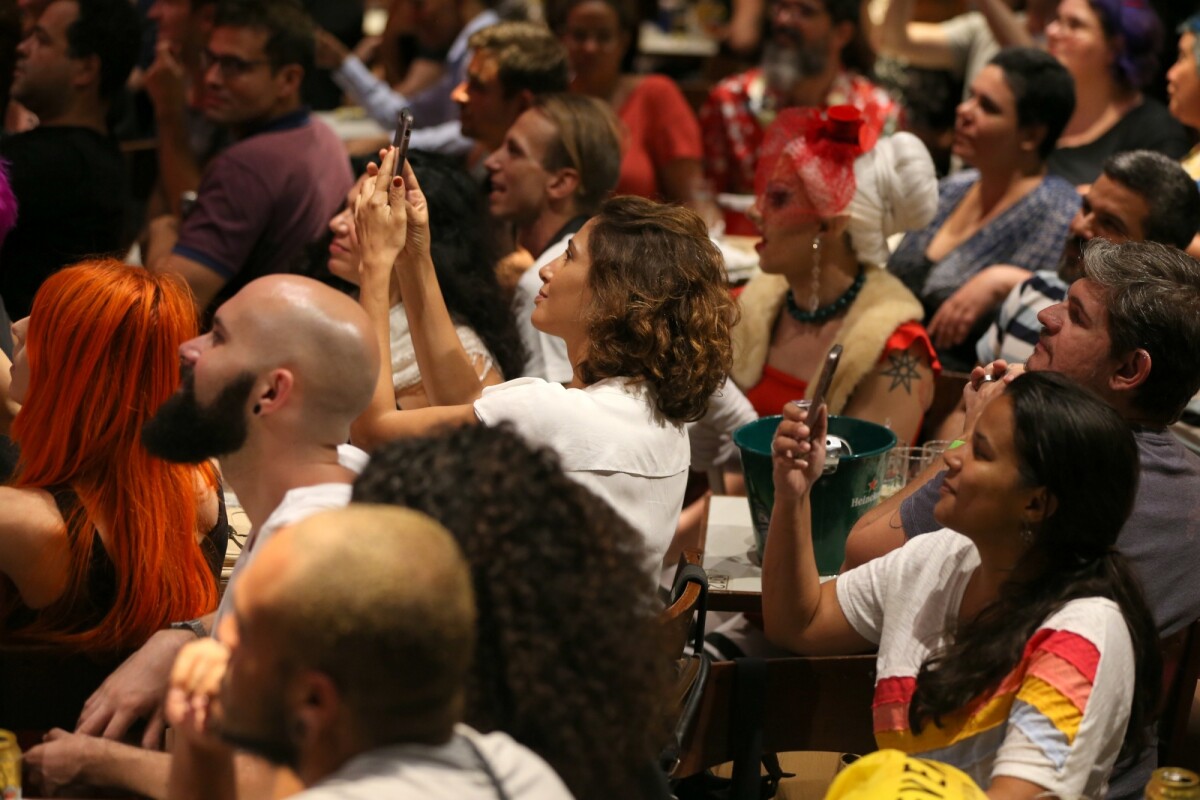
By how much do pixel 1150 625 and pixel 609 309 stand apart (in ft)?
3.34

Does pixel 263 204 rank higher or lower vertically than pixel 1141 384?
lower

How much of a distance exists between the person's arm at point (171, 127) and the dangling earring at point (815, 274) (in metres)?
2.46

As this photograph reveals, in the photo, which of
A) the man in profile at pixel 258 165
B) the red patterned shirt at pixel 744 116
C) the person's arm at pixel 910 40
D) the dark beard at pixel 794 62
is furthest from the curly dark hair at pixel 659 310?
the person's arm at pixel 910 40

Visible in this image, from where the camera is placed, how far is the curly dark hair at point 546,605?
148 cm

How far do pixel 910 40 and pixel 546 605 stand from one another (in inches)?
204

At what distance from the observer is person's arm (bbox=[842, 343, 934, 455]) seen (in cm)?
333

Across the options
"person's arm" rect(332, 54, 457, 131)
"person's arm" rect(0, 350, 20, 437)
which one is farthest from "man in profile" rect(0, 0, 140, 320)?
"person's arm" rect(332, 54, 457, 131)

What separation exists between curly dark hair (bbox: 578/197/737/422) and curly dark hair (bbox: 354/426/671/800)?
34.2 inches

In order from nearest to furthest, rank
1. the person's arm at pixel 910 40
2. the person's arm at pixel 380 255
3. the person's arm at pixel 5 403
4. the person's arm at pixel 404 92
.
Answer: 1. the person's arm at pixel 380 255
2. the person's arm at pixel 5 403
3. the person's arm at pixel 404 92
4. the person's arm at pixel 910 40

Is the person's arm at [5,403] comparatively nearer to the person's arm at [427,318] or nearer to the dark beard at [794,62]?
the person's arm at [427,318]

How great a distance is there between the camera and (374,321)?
2627 millimetres

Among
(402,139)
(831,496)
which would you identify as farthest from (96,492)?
(831,496)

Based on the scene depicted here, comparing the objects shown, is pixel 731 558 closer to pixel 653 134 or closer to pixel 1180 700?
pixel 1180 700

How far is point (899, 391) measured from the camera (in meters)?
3.34
